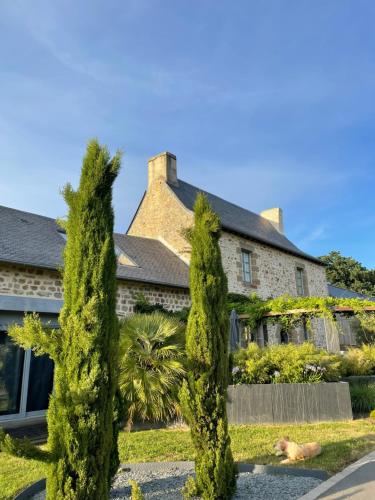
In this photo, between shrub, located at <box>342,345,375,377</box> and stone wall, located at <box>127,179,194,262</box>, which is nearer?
shrub, located at <box>342,345,375,377</box>

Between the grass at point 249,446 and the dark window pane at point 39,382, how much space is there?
2489mm

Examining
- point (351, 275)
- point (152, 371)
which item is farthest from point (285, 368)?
point (351, 275)

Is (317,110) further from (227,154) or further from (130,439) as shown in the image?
(130,439)

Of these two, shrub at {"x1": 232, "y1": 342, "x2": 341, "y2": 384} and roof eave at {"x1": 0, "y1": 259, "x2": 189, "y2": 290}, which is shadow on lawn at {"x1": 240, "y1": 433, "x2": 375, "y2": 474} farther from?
roof eave at {"x1": 0, "y1": 259, "x2": 189, "y2": 290}

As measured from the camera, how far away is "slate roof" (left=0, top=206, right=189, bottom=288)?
8289 millimetres

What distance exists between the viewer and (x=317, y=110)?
29.3ft

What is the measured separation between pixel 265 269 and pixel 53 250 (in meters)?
9.26

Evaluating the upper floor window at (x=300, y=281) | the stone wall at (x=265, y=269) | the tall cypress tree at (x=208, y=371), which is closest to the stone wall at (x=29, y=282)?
the tall cypress tree at (x=208, y=371)

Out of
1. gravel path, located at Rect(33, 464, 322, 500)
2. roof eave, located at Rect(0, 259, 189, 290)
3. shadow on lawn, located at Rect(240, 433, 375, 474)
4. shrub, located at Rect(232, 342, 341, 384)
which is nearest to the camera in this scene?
gravel path, located at Rect(33, 464, 322, 500)

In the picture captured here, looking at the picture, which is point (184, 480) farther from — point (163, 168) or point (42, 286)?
point (163, 168)

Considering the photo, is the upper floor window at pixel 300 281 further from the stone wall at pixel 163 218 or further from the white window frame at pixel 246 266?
the stone wall at pixel 163 218

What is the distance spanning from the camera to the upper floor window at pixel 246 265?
14478 millimetres

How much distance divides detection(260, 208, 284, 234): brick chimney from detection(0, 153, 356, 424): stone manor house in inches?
2.3

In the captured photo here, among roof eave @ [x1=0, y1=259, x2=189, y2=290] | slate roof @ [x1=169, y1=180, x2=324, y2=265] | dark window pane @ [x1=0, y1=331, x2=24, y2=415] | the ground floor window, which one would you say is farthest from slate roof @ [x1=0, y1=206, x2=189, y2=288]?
the ground floor window
